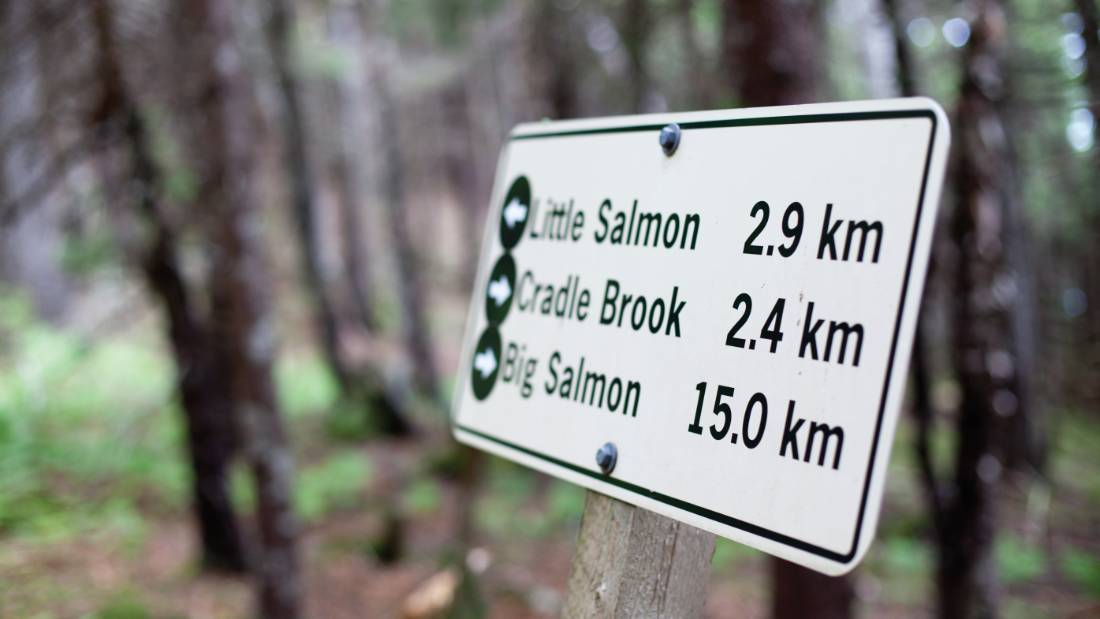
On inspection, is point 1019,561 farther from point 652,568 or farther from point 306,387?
point 306,387

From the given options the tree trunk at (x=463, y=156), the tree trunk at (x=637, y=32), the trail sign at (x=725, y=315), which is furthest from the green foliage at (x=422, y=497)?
the tree trunk at (x=463, y=156)

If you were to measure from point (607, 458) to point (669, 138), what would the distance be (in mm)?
659

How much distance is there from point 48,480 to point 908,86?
728 cm

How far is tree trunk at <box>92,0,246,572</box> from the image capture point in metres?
5.29

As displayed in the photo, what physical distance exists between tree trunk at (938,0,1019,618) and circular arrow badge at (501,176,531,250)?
3262 millimetres

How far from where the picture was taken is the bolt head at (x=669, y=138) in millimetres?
1521

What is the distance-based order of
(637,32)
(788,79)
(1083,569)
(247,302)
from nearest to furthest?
1. (788,79)
2. (247,302)
3. (637,32)
4. (1083,569)

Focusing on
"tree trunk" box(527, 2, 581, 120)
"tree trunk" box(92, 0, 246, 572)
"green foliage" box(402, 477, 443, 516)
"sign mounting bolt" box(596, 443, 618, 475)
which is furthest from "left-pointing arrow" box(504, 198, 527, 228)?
"green foliage" box(402, 477, 443, 516)

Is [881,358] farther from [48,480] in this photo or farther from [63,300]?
[63,300]

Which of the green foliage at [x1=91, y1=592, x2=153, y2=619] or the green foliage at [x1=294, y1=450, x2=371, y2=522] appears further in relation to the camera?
the green foliage at [x1=294, y1=450, x2=371, y2=522]

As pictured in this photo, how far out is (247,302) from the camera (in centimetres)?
466

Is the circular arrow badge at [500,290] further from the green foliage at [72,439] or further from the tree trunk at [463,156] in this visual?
the tree trunk at [463,156]

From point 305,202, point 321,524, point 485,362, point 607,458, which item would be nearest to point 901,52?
point 485,362

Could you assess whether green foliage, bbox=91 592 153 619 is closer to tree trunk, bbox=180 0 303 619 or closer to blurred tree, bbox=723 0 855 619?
tree trunk, bbox=180 0 303 619
